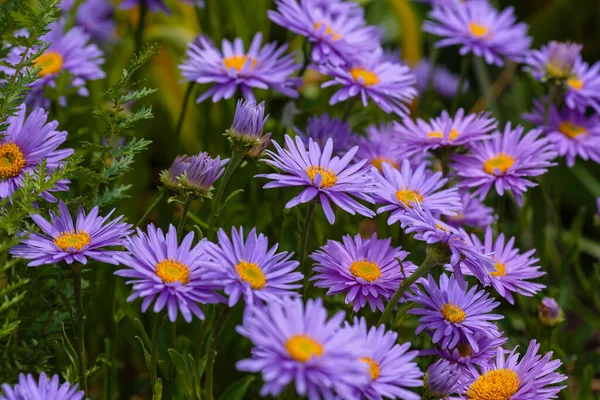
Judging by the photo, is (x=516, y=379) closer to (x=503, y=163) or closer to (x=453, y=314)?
(x=453, y=314)

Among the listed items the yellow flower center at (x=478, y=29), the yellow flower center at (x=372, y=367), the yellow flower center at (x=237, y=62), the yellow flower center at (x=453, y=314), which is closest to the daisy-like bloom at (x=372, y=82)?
the yellow flower center at (x=237, y=62)

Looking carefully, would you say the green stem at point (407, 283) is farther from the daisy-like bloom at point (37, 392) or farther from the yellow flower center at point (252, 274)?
the daisy-like bloom at point (37, 392)

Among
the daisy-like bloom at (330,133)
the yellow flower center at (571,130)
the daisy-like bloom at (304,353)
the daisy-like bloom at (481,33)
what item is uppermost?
the daisy-like bloom at (481,33)

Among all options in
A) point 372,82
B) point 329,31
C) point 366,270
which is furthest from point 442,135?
point 366,270

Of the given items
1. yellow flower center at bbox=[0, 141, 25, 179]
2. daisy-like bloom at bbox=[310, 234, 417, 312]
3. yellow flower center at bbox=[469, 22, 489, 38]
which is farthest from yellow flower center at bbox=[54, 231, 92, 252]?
yellow flower center at bbox=[469, 22, 489, 38]

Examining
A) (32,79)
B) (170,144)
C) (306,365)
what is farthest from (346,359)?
(170,144)

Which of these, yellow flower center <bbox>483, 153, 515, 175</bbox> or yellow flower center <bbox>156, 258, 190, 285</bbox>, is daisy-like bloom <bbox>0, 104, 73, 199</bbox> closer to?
yellow flower center <bbox>156, 258, 190, 285</bbox>
